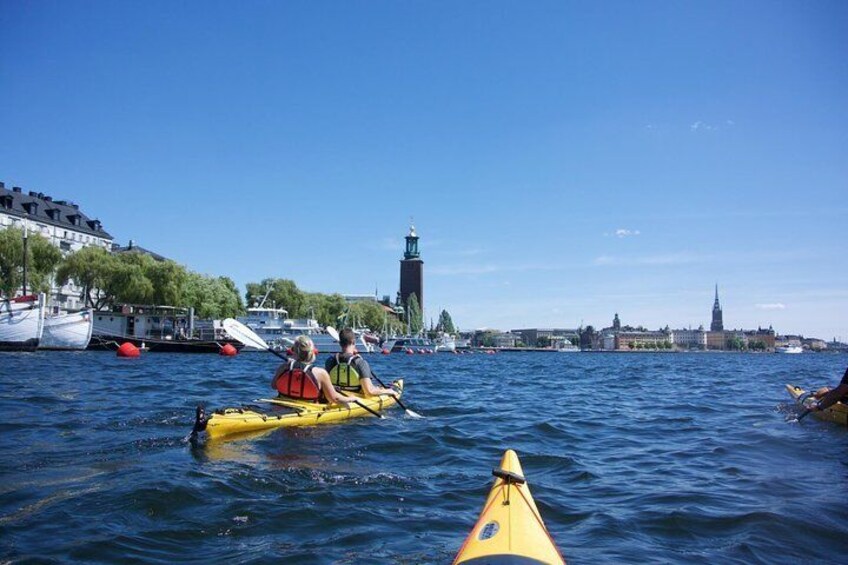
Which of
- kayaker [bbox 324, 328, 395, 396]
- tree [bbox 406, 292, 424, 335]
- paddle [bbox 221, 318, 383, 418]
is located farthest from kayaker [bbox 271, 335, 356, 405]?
tree [bbox 406, 292, 424, 335]

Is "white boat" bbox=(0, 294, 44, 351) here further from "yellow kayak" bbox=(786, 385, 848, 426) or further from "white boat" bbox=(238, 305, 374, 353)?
"yellow kayak" bbox=(786, 385, 848, 426)

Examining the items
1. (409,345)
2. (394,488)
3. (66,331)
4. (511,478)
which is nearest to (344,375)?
(394,488)

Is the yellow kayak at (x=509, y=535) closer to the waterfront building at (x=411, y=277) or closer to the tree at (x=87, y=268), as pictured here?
the tree at (x=87, y=268)

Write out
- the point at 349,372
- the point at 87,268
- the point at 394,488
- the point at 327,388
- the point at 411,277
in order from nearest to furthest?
the point at 394,488, the point at 327,388, the point at 349,372, the point at 87,268, the point at 411,277

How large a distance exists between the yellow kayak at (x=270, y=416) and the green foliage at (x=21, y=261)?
47905mm

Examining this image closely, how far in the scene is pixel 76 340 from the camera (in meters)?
47.4

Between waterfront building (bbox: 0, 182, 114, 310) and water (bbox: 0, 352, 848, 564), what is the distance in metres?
71.0

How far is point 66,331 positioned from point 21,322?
24.9 feet

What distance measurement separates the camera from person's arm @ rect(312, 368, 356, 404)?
11.4 m

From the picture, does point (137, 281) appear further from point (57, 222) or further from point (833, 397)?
point (833, 397)

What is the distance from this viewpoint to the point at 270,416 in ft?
33.3

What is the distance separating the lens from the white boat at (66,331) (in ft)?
150

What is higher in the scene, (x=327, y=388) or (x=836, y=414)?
(x=327, y=388)

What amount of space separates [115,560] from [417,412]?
10.6m
